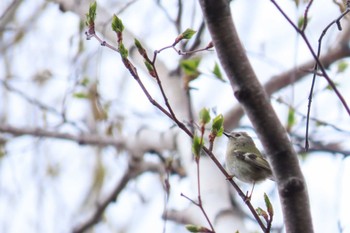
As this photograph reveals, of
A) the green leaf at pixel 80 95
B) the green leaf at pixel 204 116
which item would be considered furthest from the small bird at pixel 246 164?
the green leaf at pixel 80 95

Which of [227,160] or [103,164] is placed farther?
[103,164]

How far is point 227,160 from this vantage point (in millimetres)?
2389

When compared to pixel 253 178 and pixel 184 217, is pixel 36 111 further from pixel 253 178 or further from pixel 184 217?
pixel 253 178

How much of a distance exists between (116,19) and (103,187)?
3930mm

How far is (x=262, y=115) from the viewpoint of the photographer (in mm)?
1197

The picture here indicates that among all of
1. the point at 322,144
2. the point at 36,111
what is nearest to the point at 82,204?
the point at 36,111

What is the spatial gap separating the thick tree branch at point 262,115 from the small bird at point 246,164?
1.02m

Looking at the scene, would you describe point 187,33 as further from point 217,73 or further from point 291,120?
point 291,120

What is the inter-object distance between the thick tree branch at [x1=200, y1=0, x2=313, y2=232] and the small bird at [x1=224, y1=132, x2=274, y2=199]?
1.02m

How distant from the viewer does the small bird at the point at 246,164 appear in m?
2.28

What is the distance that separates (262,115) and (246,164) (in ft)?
3.74

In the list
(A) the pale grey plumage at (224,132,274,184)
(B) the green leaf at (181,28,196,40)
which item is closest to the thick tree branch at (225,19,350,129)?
(A) the pale grey plumage at (224,132,274,184)

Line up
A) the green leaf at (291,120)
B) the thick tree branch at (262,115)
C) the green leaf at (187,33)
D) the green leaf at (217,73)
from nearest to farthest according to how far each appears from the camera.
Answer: the thick tree branch at (262,115) → the green leaf at (187,33) → the green leaf at (217,73) → the green leaf at (291,120)

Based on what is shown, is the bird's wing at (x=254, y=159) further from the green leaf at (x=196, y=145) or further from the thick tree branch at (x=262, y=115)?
the thick tree branch at (x=262, y=115)
